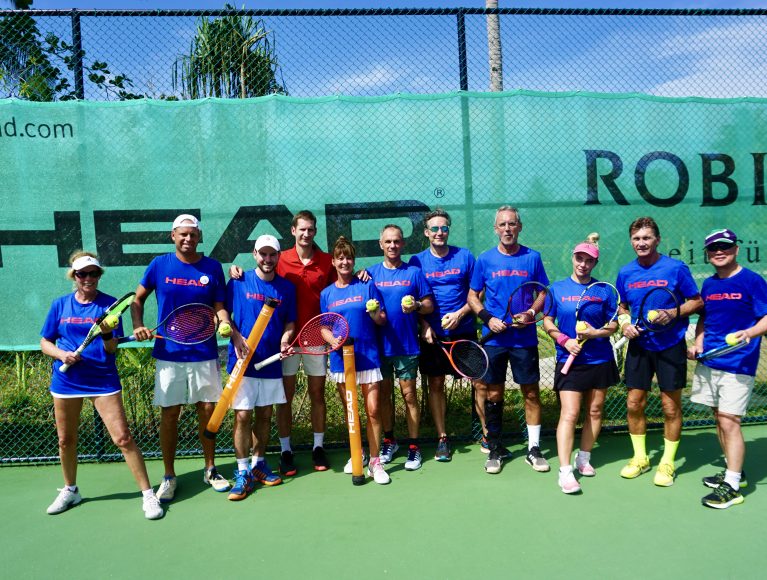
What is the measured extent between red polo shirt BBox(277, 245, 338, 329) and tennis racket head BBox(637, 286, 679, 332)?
2.14m

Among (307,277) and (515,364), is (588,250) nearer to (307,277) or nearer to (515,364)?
(515,364)

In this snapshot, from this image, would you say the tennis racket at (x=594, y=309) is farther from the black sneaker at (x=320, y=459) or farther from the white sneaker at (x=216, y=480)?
the white sneaker at (x=216, y=480)

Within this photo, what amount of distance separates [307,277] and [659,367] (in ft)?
8.12

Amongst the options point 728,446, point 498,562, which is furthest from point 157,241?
point 728,446

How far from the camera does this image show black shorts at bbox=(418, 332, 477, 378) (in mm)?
4461

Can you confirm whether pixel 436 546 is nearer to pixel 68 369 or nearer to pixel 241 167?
pixel 68 369

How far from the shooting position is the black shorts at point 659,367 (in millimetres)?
3914

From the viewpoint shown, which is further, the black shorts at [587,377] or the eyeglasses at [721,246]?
the black shorts at [587,377]

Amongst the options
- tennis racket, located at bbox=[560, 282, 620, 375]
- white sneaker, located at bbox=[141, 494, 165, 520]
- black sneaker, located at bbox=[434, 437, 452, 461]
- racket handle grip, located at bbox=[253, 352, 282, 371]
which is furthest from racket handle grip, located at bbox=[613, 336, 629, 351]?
white sneaker, located at bbox=[141, 494, 165, 520]

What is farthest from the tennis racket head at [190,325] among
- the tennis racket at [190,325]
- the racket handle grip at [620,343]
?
the racket handle grip at [620,343]

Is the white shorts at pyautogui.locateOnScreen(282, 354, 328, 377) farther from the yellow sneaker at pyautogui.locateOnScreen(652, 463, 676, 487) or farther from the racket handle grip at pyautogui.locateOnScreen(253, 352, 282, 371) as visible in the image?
the yellow sneaker at pyautogui.locateOnScreen(652, 463, 676, 487)

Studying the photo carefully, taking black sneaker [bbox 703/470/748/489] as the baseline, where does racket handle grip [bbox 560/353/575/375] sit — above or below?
above

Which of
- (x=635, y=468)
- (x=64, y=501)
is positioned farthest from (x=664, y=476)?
(x=64, y=501)

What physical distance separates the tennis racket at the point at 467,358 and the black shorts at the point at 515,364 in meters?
0.11
